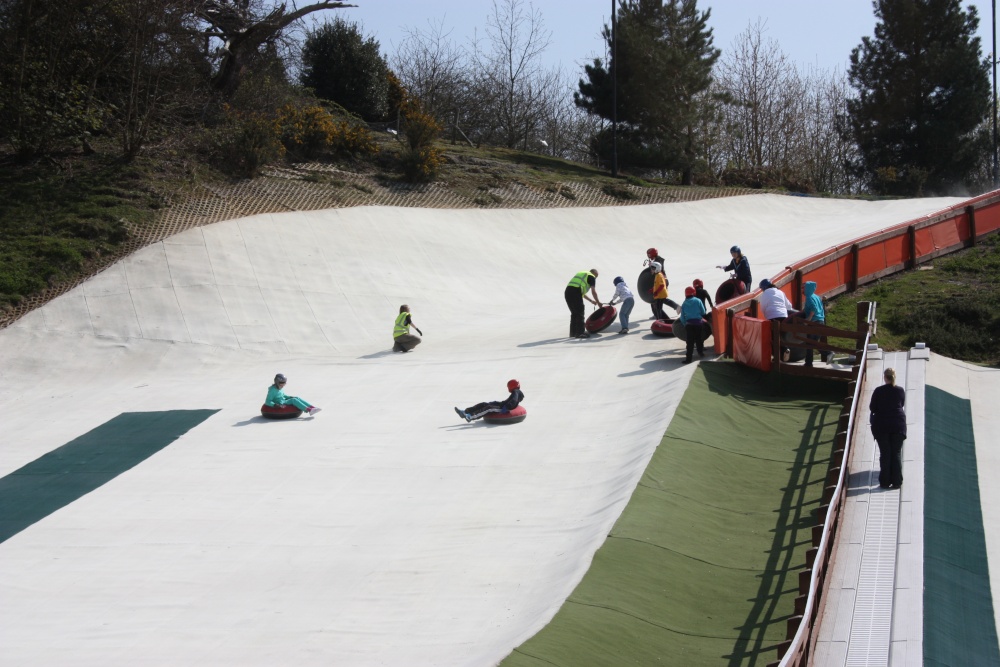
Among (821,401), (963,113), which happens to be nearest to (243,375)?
(821,401)

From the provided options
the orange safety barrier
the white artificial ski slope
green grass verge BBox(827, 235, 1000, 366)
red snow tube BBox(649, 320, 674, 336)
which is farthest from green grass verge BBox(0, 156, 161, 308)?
green grass verge BBox(827, 235, 1000, 366)

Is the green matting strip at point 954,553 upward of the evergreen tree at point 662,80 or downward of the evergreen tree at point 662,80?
downward

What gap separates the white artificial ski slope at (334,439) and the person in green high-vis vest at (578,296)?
2.04 ft

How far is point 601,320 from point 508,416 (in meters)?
5.30

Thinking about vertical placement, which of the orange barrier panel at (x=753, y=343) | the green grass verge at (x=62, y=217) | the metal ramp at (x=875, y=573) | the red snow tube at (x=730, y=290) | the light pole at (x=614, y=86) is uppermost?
the light pole at (x=614, y=86)

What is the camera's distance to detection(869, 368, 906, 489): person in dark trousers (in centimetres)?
1176

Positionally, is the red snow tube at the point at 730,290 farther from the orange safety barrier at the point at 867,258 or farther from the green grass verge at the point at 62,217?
the green grass verge at the point at 62,217

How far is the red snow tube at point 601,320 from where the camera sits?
67.9 feet

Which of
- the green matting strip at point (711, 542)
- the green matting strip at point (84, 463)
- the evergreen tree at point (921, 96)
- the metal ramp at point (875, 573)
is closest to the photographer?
the metal ramp at point (875, 573)

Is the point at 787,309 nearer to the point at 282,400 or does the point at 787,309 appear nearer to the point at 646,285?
the point at 646,285

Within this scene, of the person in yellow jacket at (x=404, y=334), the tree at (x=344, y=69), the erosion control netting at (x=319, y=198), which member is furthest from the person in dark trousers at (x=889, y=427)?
the tree at (x=344, y=69)

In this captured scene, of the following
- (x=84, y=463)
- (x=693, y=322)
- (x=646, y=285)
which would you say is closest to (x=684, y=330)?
(x=693, y=322)

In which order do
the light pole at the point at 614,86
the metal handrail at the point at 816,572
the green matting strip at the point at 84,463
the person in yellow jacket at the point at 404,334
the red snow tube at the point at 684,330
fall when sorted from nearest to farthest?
the metal handrail at the point at 816,572, the green matting strip at the point at 84,463, the red snow tube at the point at 684,330, the person in yellow jacket at the point at 404,334, the light pole at the point at 614,86

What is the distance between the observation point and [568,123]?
253 feet
